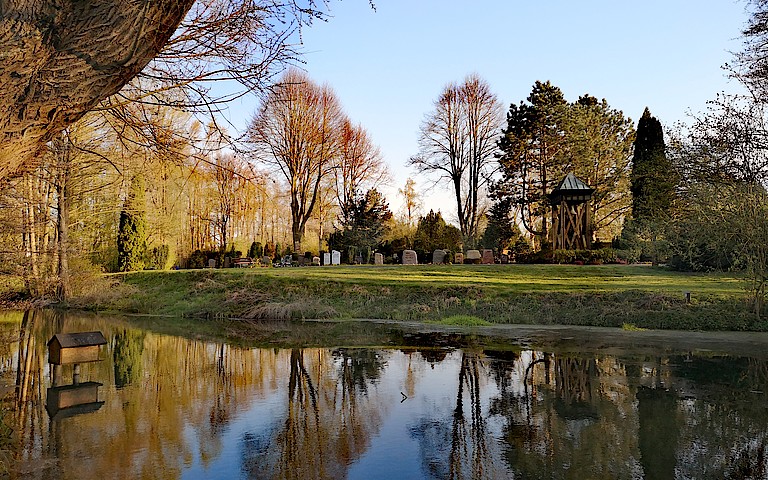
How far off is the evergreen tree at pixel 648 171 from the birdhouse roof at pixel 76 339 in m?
26.7

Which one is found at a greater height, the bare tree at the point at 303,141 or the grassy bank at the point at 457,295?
the bare tree at the point at 303,141

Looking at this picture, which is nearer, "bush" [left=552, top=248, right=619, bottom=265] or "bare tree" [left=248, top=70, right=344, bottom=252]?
"bush" [left=552, top=248, right=619, bottom=265]

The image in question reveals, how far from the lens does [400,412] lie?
6820 millimetres

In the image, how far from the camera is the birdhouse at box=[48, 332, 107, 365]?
7566mm

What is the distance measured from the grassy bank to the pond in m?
2.86

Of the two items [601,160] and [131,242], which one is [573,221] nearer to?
[601,160]

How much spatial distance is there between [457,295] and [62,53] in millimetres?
15784

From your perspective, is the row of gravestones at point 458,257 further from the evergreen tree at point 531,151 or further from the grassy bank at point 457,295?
the evergreen tree at point 531,151

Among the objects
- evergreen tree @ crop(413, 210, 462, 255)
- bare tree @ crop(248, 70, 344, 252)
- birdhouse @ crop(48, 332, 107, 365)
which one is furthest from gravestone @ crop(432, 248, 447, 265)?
birdhouse @ crop(48, 332, 107, 365)

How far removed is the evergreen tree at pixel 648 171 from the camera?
30.1 m

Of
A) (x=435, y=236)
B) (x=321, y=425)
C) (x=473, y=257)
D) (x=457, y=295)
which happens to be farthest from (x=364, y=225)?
(x=321, y=425)

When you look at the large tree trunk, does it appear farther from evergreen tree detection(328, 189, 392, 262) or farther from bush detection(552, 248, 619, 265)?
evergreen tree detection(328, 189, 392, 262)

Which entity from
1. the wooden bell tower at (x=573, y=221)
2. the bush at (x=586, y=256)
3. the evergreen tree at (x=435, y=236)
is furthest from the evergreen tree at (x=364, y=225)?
the bush at (x=586, y=256)

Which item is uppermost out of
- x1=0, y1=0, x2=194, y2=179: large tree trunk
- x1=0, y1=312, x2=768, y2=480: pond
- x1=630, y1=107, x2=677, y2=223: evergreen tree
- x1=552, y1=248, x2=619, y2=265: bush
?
x1=630, y1=107, x2=677, y2=223: evergreen tree
